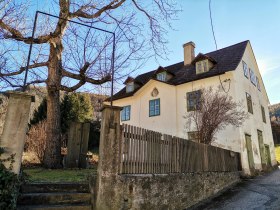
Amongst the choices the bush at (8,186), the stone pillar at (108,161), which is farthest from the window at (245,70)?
the bush at (8,186)

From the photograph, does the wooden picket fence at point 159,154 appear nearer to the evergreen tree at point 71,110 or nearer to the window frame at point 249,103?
the window frame at point 249,103

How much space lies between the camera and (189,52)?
20.8m

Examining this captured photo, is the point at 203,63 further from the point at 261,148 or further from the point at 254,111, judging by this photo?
the point at 261,148

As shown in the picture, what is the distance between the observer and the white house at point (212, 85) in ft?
50.4

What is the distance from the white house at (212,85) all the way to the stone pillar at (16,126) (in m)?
12.6

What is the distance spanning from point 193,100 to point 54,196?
12.7 meters

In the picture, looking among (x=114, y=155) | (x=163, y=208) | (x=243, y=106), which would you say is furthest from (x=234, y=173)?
(x=114, y=155)

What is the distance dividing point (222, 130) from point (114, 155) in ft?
36.3

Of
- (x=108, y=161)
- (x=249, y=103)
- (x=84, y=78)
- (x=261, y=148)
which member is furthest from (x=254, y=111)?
(x=108, y=161)

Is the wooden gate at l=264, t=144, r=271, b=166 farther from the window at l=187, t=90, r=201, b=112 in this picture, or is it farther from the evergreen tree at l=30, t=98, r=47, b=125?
the evergreen tree at l=30, t=98, r=47, b=125

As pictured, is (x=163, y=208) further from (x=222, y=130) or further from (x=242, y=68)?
(x=242, y=68)

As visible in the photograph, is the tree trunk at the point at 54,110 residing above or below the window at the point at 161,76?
below

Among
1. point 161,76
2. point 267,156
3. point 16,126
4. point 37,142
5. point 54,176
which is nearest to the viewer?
point 16,126

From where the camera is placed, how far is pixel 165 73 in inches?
787
